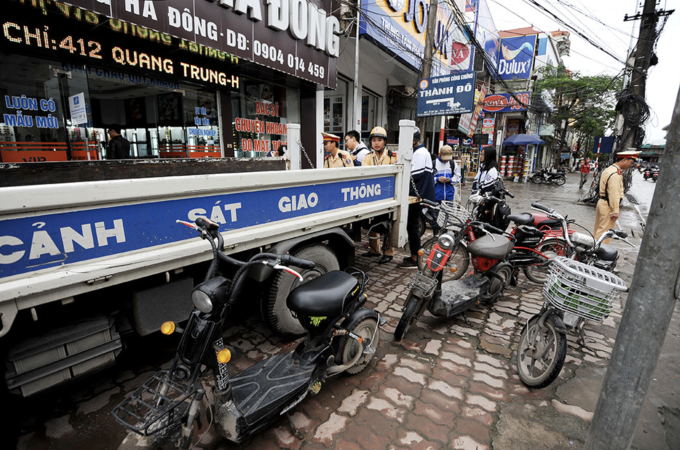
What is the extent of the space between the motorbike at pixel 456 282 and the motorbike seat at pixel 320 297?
1030 mm

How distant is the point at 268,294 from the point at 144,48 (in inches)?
226

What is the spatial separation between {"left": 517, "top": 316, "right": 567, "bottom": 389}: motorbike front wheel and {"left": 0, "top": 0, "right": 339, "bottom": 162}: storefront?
6356mm

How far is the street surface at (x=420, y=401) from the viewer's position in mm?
2088

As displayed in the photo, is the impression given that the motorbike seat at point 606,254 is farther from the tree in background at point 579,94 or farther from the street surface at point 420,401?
the tree in background at point 579,94

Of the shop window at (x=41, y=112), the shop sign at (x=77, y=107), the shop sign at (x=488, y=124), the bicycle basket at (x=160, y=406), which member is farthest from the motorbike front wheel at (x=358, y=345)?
the shop sign at (x=488, y=124)

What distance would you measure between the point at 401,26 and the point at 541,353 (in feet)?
35.4

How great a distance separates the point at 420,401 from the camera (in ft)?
7.94

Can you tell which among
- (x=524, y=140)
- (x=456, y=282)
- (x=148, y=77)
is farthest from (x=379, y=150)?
(x=524, y=140)

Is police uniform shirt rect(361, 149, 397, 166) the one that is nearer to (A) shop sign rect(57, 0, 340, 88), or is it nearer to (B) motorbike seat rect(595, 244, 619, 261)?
(B) motorbike seat rect(595, 244, 619, 261)

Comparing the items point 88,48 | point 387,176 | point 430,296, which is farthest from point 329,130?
point 430,296

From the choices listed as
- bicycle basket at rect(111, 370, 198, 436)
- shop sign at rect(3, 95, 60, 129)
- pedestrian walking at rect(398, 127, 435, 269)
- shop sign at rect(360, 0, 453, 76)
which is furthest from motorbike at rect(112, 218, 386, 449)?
shop sign at rect(360, 0, 453, 76)

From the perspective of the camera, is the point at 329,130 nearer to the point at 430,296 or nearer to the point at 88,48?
the point at 88,48

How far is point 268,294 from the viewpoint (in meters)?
2.89

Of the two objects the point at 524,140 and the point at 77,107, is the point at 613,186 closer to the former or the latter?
the point at 77,107
